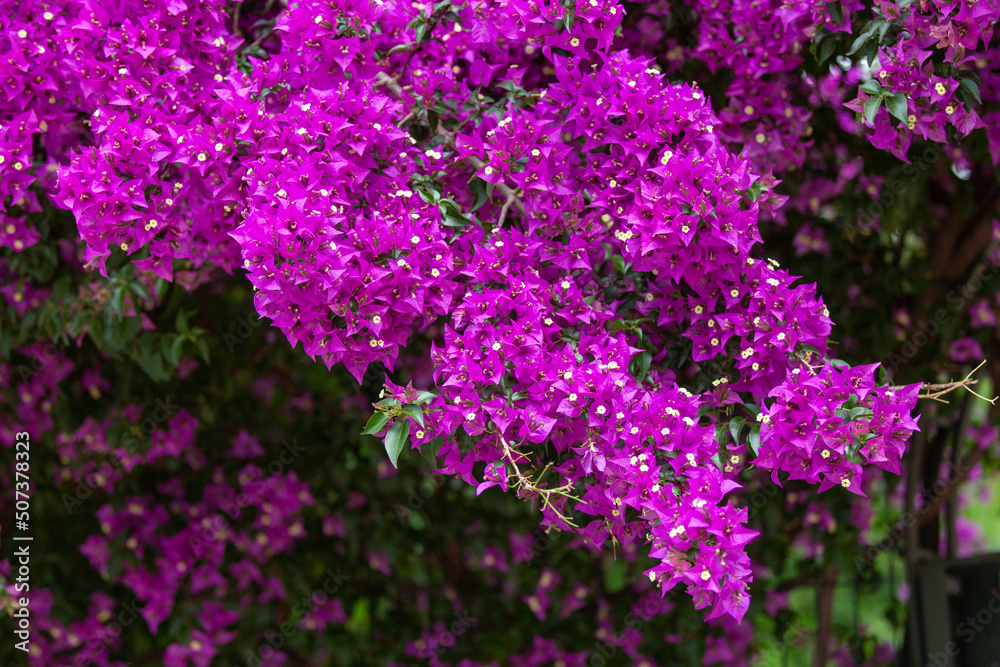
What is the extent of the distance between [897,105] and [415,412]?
91cm

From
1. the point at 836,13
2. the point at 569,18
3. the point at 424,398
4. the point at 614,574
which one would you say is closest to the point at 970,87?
the point at 836,13

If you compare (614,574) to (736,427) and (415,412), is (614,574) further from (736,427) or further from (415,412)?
(415,412)

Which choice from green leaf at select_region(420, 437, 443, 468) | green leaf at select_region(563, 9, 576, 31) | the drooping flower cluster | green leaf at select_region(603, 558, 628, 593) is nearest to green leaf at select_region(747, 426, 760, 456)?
the drooping flower cluster

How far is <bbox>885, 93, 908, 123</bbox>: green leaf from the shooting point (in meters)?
1.41

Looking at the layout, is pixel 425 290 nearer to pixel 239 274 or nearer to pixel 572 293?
pixel 572 293

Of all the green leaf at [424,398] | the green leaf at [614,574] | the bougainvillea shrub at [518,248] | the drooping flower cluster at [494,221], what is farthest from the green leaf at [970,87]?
the green leaf at [614,574]

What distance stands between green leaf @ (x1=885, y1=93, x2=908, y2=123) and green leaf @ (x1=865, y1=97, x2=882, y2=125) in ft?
0.05

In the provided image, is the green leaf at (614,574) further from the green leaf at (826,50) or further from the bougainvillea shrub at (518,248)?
the green leaf at (826,50)

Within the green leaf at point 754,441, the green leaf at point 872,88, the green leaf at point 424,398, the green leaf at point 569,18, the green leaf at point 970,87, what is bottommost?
the green leaf at point 754,441

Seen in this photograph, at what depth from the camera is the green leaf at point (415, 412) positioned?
1.30m

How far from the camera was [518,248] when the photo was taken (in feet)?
4.68

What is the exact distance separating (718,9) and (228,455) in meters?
1.85

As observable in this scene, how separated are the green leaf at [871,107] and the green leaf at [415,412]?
2.80 ft

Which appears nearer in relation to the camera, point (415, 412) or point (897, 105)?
point (415, 412)
